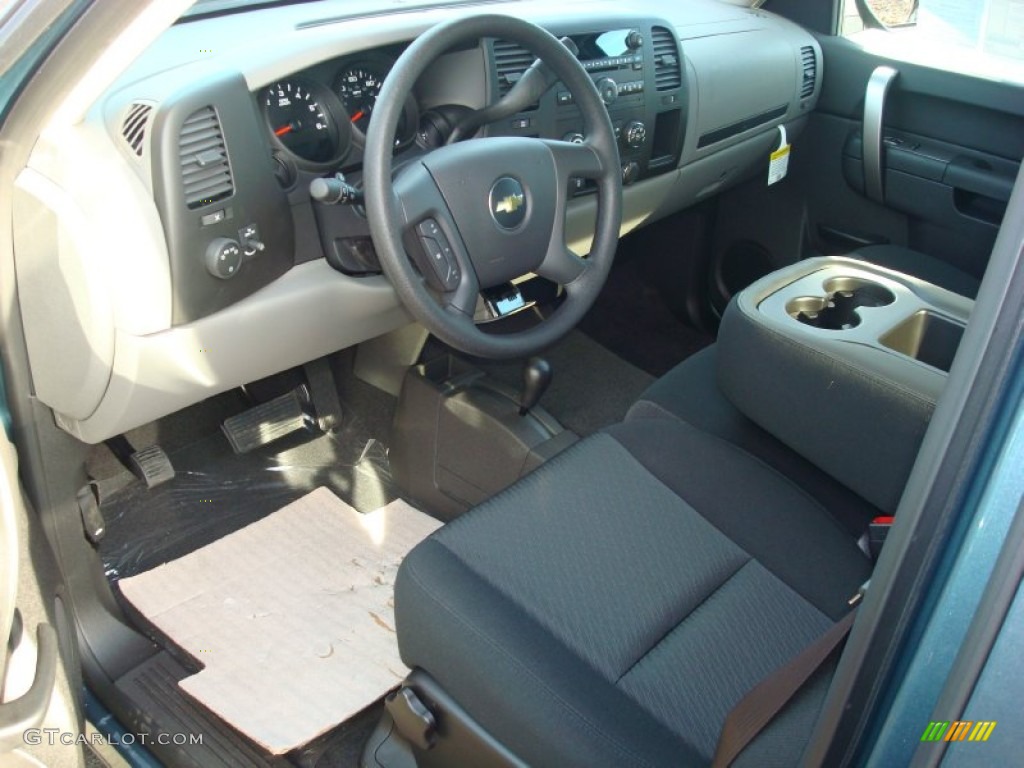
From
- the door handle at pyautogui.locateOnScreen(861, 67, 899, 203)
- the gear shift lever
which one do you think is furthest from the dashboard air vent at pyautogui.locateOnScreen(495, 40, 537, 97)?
the door handle at pyautogui.locateOnScreen(861, 67, 899, 203)

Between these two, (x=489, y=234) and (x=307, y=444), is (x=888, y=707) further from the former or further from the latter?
(x=307, y=444)

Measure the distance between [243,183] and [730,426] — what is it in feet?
2.90

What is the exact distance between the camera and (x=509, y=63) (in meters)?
1.85

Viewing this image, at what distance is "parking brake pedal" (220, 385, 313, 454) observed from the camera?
2.22m

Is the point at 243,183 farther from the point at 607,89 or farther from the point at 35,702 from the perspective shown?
the point at 607,89

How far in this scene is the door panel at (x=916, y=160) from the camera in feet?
7.72

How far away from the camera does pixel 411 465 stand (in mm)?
2213

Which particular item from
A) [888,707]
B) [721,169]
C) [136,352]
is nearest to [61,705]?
[136,352]

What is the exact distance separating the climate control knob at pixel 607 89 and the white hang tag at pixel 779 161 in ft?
2.29

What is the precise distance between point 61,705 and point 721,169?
1932 mm

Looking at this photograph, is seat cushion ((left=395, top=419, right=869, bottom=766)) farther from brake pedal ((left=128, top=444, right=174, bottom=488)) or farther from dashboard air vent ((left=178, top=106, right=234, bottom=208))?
brake pedal ((left=128, top=444, right=174, bottom=488))

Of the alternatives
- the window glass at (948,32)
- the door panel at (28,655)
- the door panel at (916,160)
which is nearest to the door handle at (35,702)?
the door panel at (28,655)

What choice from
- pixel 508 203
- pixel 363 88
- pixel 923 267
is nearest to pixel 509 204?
pixel 508 203

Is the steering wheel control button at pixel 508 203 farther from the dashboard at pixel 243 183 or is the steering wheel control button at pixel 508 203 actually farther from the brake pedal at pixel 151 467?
the brake pedal at pixel 151 467
